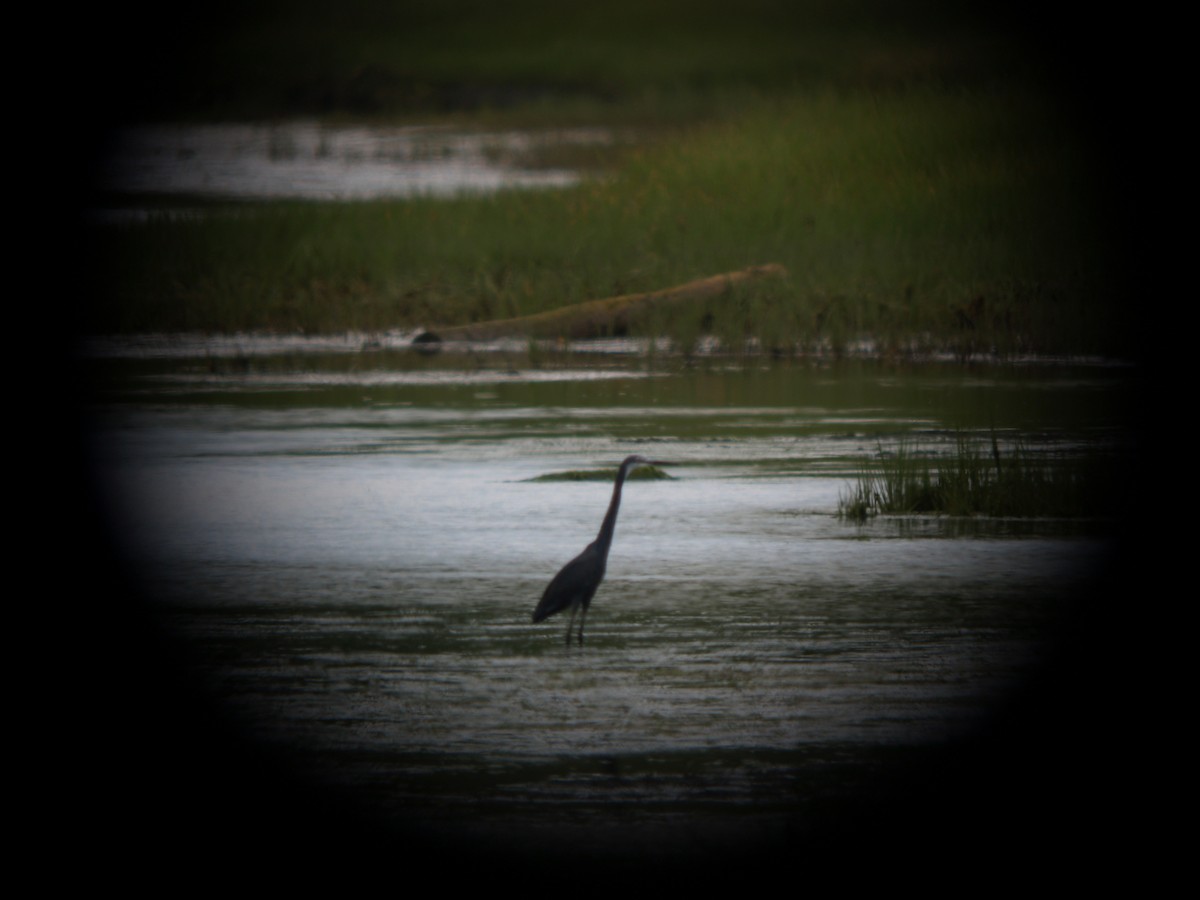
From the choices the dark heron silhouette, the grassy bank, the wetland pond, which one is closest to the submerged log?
the grassy bank

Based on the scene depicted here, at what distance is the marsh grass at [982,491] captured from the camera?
11.6m

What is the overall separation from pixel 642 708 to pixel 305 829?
5.47 ft

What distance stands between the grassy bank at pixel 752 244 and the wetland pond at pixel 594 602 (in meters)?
4.85

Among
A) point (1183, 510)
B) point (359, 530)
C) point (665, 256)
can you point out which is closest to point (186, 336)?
point (665, 256)

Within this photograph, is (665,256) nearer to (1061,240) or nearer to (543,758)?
(1061,240)

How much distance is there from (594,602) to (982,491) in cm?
352

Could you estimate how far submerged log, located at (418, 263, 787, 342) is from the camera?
2408 centimetres

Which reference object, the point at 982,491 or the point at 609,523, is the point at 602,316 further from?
the point at 609,523

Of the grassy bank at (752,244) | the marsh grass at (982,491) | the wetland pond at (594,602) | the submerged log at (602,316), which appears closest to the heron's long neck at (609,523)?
the wetland pond at (594,602)

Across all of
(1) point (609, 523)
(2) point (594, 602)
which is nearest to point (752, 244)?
(2) point (594, 602)

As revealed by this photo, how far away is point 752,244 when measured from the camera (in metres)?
26.4

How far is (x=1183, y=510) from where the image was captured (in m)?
11.5

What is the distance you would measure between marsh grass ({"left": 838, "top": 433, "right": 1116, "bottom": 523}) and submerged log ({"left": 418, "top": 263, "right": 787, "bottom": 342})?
1208 cm

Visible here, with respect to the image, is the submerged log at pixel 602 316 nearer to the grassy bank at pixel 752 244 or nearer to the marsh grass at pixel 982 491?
the grassy bank at pixel 752 244
